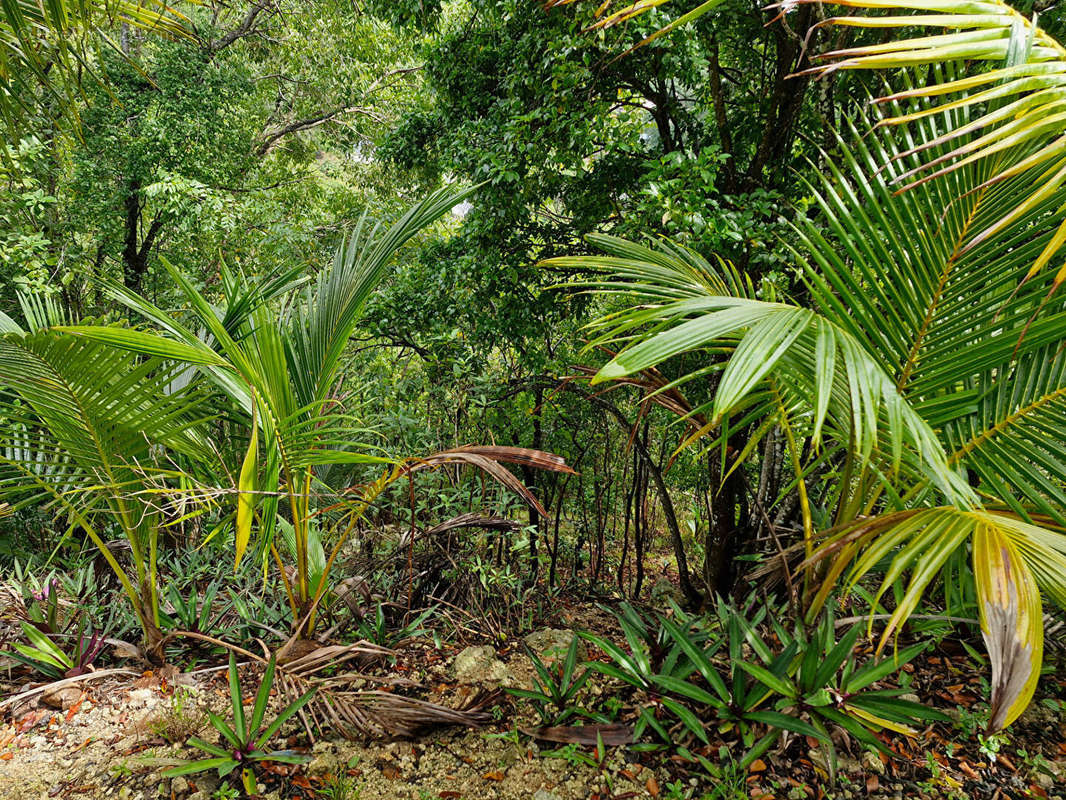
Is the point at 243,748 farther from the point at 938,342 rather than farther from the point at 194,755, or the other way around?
the point at 938,342

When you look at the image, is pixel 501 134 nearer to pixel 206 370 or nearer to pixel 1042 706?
pixel 206 370

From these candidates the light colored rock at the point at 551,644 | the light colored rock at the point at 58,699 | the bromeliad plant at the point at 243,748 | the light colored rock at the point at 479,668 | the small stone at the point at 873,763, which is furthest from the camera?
the light colored rock at the point at 551,644

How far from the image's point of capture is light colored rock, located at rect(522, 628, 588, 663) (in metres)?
2.10

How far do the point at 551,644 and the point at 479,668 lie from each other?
1.06ft

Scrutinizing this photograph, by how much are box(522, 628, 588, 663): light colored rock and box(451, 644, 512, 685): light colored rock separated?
14 centimetres

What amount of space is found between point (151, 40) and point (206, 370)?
554 centimetres

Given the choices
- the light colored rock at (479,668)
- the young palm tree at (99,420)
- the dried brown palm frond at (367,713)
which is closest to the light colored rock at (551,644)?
the light colored rock at (479,668)

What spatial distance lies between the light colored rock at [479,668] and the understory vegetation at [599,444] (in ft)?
0.05

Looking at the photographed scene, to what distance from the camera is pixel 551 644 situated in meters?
2.21

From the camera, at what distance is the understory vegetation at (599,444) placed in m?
1.09

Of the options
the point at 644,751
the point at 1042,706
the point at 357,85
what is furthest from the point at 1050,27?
the point at 357,85

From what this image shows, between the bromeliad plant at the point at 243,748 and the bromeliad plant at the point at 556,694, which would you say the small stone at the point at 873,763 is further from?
the bromeliad plant at the point at 243,748

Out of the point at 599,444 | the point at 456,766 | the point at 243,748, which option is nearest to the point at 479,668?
the point at 456,766

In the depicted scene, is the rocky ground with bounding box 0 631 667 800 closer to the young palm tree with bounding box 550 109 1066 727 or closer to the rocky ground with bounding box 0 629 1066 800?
the rocky ground with bounding box 0 629 1066 800
